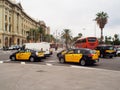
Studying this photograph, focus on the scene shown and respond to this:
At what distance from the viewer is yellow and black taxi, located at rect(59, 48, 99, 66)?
846 inches

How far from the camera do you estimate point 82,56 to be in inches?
862

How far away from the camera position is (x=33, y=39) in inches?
4715

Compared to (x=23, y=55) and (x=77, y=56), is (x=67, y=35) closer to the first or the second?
(x=23, y=55)

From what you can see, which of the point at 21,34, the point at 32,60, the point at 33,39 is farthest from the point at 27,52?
the point at 33,39

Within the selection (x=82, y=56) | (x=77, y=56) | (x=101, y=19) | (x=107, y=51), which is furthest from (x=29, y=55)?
(x=101, y=19)

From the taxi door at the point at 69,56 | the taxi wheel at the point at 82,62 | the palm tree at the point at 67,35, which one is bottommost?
the taxi wheel at the point at 82,62

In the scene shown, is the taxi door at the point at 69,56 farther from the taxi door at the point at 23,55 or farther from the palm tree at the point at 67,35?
the palm tree at the point at 67,35

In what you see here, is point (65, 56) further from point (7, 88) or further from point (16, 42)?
point (16, 42)

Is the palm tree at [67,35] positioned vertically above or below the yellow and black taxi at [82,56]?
above

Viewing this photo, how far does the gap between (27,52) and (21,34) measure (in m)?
79.3

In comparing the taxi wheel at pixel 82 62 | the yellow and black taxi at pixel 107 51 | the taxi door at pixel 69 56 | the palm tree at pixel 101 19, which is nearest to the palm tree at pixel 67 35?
the palm tree at pixel 101 19

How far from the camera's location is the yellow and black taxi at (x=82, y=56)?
2148cm

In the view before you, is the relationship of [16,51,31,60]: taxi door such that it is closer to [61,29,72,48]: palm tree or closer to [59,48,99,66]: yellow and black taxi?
[59,48,99,66]: yellow and black taxi

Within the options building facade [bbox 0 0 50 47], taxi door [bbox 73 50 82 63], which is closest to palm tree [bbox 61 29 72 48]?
building facade [bbox 0 0 50 47]
